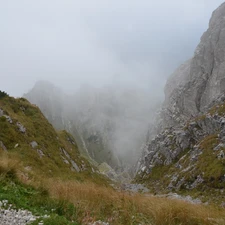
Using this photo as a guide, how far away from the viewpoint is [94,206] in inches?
520

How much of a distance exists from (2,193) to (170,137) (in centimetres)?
13973

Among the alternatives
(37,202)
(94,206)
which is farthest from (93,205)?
(37,202)

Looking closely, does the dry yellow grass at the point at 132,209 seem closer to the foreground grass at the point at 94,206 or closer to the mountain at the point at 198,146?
the foreground grass at the point at 94,206

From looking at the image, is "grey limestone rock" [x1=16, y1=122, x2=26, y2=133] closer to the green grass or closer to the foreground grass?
the foreground grass

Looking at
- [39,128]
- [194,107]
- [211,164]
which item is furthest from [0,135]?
[194,107]

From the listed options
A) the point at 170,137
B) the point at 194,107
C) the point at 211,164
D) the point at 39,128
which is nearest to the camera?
the point at 39,128

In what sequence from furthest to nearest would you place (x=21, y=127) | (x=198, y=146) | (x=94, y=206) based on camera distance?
(x=198, y=146), (x=21, y=127), (x=94, y=206)

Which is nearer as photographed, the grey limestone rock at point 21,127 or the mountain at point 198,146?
the grey limestone rock at point 21,127

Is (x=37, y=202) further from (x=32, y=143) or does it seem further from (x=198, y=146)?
(x=198, y=146)

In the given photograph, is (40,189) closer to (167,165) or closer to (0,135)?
(0,135)

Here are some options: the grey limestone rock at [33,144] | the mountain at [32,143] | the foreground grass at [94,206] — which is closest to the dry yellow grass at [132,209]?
the foreground grass at [94,206]

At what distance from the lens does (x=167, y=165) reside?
131 m

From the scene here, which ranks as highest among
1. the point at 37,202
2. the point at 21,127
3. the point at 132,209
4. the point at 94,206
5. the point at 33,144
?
the point at 21,127

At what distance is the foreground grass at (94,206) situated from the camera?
10820 millimetres
